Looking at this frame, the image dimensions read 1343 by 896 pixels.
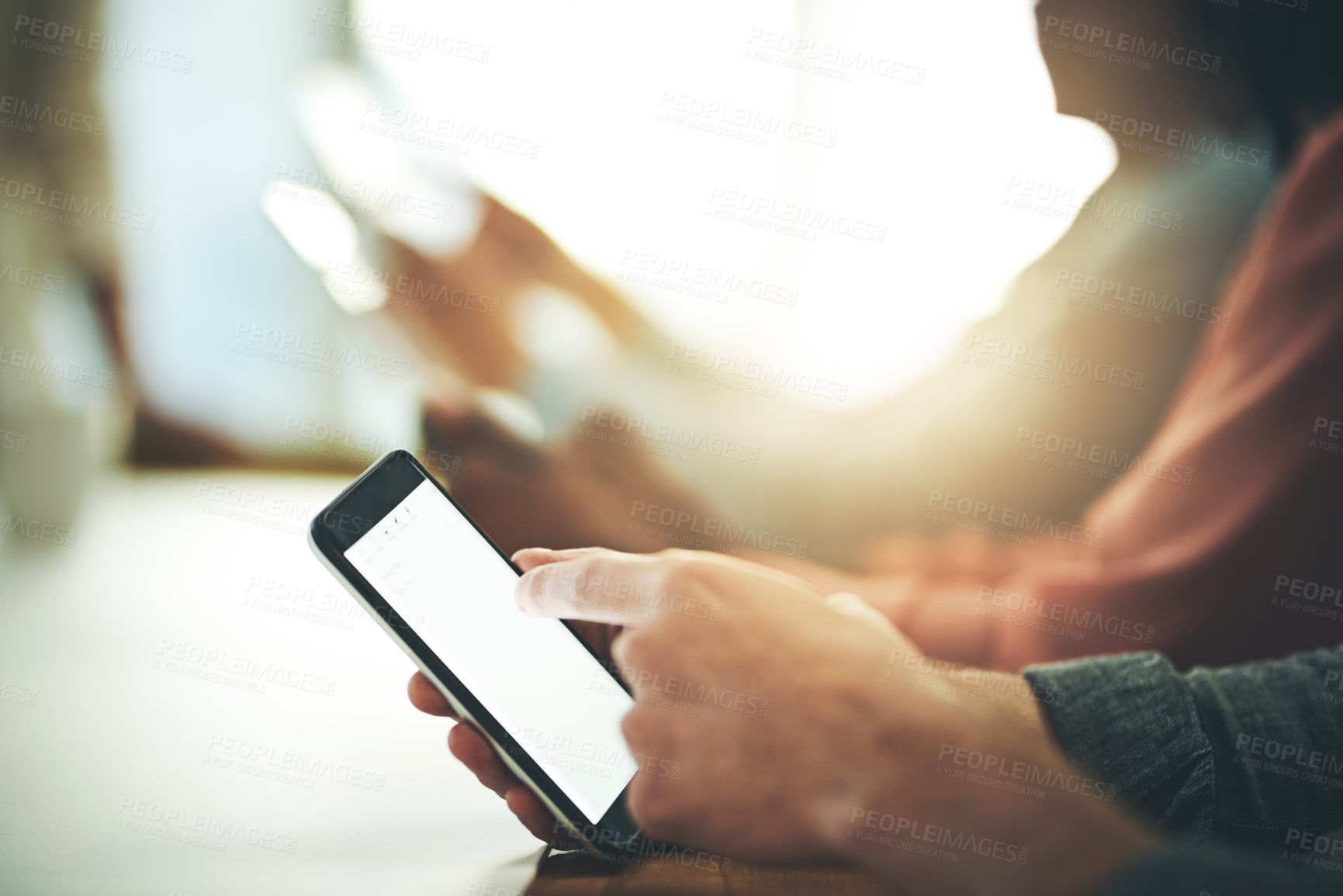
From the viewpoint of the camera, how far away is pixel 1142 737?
0.41m

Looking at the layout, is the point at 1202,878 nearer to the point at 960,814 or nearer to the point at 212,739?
the point at 960,814

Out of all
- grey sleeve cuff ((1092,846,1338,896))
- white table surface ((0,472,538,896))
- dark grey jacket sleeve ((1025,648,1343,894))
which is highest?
grey sleeve cuff ((1092,846,1338,896))

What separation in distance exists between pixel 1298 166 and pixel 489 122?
1047 millimetres

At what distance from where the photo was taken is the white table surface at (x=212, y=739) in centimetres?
37

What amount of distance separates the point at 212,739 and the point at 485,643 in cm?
25

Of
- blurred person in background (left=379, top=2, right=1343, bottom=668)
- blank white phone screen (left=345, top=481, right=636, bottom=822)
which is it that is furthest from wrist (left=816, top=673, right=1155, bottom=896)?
blurred person in background (left=379, top=2, right=1343, bottom=668)

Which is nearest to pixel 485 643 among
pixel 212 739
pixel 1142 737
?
pixel 212 739

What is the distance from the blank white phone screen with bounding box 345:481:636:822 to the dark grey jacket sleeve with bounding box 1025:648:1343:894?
0.89ft

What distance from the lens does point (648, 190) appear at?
994 millimetres

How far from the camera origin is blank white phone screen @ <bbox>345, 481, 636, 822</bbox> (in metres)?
0.38

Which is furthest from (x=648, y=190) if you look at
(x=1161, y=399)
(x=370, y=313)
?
(x=1161, y=399)

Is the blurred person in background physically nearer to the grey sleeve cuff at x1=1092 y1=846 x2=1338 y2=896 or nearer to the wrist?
the wrist

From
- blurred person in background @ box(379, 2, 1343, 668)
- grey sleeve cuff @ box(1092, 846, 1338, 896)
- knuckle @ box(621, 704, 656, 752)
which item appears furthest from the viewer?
blurred person in background @ box(379, 2, 1343, 668)

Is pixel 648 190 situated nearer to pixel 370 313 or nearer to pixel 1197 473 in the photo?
pixel 370 313
